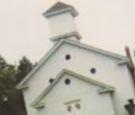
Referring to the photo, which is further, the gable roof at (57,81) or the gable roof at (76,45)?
the gable roof at (76,45)

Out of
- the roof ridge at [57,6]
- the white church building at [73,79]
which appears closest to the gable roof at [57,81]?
the white church building at [73,79]

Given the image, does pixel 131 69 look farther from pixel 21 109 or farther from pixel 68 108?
pixel 21 109

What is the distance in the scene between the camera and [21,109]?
6278 centimetres

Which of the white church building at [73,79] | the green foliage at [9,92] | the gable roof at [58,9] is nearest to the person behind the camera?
the white church building at [73,79]

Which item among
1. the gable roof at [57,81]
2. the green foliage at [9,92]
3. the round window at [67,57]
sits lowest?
the gable roof at [57,81]

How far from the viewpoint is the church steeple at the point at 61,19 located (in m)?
44.0

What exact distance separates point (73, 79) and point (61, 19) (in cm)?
717

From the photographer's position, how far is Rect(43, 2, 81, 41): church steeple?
1731 inches

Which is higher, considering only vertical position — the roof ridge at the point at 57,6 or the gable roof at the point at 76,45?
the roof ridge at the point at 57,6

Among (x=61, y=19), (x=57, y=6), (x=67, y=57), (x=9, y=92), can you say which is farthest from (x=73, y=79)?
(x=9, y=92)

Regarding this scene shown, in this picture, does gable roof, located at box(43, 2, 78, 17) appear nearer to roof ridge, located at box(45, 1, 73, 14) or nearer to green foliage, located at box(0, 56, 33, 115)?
roof ridge, located at box(45, 1, 73, 14)

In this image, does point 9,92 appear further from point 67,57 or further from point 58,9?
point 67,57

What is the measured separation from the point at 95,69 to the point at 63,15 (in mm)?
5950

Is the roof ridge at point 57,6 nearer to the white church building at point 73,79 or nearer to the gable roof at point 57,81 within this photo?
the white church building at point 73,79
